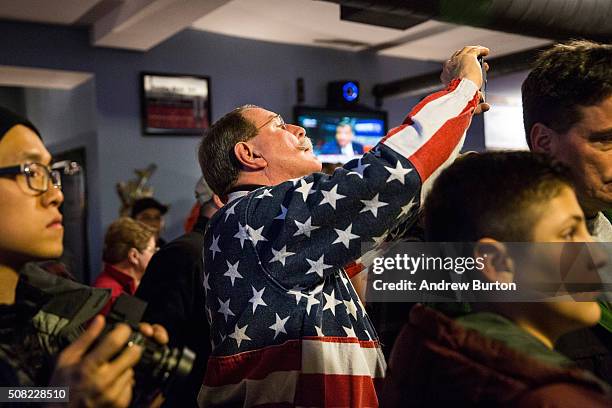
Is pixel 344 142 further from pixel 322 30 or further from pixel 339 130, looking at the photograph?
pixel 322 30

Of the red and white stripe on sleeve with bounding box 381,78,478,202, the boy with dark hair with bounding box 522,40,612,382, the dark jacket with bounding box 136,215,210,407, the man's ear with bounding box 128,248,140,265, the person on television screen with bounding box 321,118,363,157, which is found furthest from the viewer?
the person on television screen with bounding box 321,118,363,157

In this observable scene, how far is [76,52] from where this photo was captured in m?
4.80

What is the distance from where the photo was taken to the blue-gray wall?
4758mm

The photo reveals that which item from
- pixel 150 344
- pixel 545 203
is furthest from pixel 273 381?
pixel 545 203

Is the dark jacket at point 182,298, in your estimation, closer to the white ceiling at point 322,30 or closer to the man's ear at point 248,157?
the man's ear at point 248,157

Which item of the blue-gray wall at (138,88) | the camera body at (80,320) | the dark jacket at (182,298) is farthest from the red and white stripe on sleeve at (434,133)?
the blue-gray wall at (138,88)

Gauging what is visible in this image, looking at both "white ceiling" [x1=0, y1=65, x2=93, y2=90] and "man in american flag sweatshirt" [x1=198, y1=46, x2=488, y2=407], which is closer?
"man in american flag sweatshirt" [x1=198, y1=46, x2=488, y2=407]

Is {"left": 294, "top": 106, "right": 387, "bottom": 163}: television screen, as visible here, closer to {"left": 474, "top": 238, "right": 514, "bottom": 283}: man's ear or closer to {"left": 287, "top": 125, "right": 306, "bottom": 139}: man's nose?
{"left": 287, "top": 125, "right": 306, "bottom": 139}: man's nose

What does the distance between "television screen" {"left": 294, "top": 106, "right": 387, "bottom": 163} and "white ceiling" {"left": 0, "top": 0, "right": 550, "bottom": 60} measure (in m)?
0.63

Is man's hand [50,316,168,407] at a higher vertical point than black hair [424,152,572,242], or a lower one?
lower

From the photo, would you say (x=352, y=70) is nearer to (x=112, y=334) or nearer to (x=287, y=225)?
(x=287, y=225)

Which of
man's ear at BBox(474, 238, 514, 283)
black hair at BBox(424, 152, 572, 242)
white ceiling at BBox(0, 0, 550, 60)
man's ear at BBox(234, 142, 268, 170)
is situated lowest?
man's ear at BBox(474, 238, 514, 283)

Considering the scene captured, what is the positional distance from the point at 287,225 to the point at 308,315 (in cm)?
17

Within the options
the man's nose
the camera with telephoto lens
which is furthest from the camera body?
the man's nose
